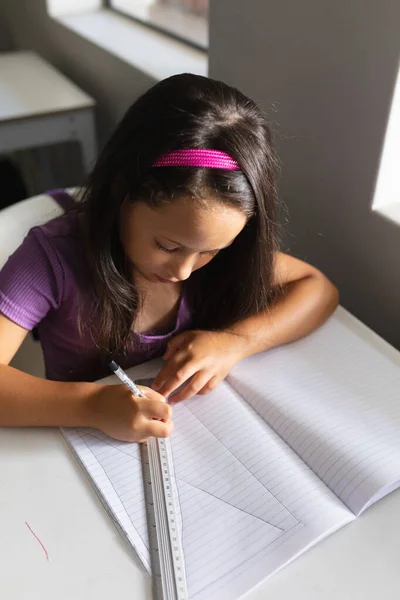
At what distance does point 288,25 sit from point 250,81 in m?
0.17

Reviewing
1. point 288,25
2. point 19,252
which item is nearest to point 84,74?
point 288,25

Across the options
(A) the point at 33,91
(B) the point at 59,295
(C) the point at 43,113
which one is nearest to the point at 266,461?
(B) the point at 59,295

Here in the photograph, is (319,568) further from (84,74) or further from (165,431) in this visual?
(84,74)

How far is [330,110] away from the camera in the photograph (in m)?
0.99

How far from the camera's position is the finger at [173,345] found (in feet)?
2.80

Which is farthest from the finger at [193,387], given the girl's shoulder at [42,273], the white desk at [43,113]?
the white desk at [43,113]

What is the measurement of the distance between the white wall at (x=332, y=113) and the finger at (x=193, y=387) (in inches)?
15.3

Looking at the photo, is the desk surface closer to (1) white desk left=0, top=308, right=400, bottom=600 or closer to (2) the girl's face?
(2) the girl's face

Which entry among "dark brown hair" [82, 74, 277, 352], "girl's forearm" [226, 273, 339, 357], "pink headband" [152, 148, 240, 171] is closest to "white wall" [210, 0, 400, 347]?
"girl's forearm" [226, 273, 339, 357]

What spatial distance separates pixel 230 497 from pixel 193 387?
0.57 feet

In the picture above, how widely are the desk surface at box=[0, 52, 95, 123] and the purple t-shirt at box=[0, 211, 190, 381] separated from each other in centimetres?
93

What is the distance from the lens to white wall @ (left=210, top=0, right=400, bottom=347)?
0.89 metres

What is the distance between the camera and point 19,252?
0.84 metres

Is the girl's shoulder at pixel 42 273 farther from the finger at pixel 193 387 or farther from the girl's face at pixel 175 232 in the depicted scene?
the finger at pixel 193 387
